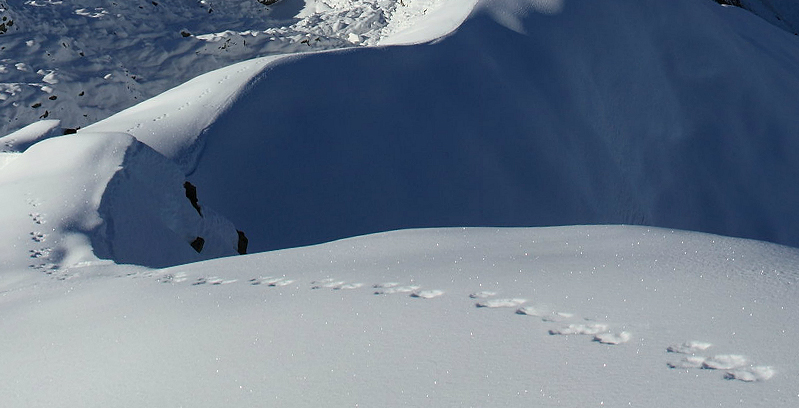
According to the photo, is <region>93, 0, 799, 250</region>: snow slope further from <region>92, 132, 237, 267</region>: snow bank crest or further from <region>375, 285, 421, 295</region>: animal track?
<region>375, 285, 421, 295</region>: animal track

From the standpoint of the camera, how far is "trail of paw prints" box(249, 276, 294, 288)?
8.23 feet

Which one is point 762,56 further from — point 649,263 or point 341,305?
point 341,305

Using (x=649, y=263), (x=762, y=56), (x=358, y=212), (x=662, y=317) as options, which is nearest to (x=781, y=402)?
(x=662, y=317)

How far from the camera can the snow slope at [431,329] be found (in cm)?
148

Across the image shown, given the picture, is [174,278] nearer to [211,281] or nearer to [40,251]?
[211,281]

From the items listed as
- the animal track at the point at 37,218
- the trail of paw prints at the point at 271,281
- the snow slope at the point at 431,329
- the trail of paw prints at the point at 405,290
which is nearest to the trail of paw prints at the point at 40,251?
the animal track at the point at 37,218

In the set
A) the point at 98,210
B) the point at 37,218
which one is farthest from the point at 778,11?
the point at 37,218

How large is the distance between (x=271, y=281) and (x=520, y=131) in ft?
15.4

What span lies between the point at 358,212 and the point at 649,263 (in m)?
3.42

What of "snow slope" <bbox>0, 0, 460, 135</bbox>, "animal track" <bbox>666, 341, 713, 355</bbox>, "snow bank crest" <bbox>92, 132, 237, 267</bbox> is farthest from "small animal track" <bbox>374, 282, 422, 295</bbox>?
"snow slope" <bbox>0, 0, 460, 135</bbox>

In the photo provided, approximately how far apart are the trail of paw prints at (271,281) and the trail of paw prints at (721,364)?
129cm

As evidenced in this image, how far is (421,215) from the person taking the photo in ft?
19.3

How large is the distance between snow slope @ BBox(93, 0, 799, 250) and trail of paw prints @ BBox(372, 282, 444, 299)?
9.89 ft

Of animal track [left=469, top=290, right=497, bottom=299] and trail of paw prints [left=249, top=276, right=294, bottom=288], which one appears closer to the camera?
animal track [left=469, top=290, right=497, bottom=299]
